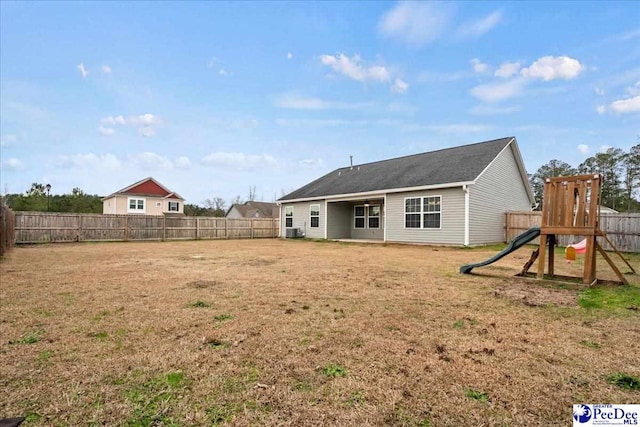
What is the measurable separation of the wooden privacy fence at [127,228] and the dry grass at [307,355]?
532 inches

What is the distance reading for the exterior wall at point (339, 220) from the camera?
62.6 ft

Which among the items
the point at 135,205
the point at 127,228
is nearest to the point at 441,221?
the point at 127,228

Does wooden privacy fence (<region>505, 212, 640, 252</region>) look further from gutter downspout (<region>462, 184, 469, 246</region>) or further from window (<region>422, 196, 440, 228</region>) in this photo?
window (<region>422, 196, 440, 228</region>)

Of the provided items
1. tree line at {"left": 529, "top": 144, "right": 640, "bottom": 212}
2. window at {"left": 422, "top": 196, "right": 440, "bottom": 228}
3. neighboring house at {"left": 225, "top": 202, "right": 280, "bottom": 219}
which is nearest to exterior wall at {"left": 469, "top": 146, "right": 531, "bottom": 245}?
window at {"left": 422, "top": 196, "right": 440, "bottom": 228}

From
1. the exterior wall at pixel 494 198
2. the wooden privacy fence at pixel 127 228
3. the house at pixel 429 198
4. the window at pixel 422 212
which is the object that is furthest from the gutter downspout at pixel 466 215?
the wooden privacy fence at pixel 127 228

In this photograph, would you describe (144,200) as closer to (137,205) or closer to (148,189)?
(137,205)

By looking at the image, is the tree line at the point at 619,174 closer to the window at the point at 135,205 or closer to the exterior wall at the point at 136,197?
the exterior wall at the point at 136,197

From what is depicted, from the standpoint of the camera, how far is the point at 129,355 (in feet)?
8.75

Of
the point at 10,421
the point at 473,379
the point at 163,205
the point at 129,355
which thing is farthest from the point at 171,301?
the point at 163,205

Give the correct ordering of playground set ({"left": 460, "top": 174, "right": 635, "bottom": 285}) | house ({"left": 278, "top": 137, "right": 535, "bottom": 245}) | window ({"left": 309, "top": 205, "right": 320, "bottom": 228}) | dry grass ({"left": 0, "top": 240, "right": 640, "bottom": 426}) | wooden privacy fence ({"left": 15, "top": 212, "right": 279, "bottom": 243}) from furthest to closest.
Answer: window ({"left": 309, "top": 205, "right": 320, "bottom": 228})
wooden privacy fence ({"left": 15, "top": 212, "right": 279, "bottom": 243})
house ({"left": 278, "top": 137, "right": 535, "bottom": 245})
playground set ({"left": 460, "top": 174, "right": 635, "bottom": 285})
dry grass ({"left": 0, "top": 240, "right": 640, "bottom": 426})

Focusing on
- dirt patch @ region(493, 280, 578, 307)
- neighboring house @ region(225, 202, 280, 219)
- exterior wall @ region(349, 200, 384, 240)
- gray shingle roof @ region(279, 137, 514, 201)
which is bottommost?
dirt patch @ region(493, 280, 578, 307)

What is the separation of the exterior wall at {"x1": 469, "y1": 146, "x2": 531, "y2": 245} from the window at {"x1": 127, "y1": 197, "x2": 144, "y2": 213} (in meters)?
30.4

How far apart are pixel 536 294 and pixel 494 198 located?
11.0 meters

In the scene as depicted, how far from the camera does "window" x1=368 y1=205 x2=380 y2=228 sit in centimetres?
1844
